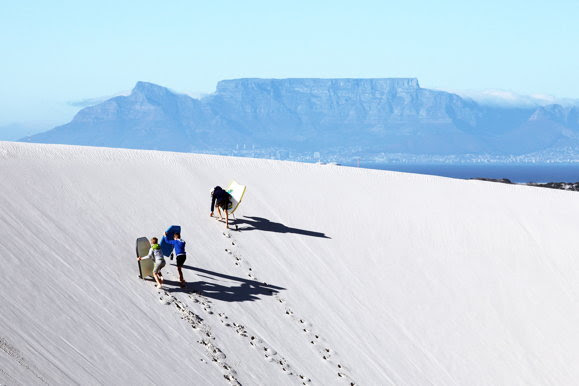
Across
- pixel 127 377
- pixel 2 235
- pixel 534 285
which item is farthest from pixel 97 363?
pixel 534 285

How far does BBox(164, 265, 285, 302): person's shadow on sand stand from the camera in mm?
16406

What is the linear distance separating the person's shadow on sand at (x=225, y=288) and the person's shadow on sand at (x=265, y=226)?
3201 millimetres

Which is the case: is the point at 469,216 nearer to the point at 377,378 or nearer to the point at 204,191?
the point at 204,191

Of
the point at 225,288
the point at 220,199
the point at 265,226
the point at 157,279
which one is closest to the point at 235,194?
the point at 220,199

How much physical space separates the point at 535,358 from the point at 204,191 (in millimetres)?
9853

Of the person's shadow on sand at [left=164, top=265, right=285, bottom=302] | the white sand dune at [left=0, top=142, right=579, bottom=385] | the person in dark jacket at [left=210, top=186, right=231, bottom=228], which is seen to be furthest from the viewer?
the person in dark jacket at [left=210, top=186, right=231, bottom=228]

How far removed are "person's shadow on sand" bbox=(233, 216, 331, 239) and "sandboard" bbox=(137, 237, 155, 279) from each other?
15.4ft

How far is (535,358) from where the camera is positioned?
19328 millimetres

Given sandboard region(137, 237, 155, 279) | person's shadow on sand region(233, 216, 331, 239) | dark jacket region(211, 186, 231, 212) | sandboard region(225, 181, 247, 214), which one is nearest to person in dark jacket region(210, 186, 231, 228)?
dark jacket region(211, 186, 231, 212)

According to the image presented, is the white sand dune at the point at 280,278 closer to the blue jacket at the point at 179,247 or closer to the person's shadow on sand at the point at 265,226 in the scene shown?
the person's shadow on sand at the point at 265,226

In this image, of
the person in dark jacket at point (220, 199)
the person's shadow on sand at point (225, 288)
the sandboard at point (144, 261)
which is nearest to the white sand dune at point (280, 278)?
the person's shadow on sand at point (225, 288)

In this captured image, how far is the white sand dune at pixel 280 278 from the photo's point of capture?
44.5 feet

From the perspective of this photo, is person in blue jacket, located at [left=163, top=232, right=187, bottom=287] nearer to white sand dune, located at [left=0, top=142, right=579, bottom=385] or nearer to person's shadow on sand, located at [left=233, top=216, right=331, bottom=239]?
white sand dune, located at [left=0, top=142, right=579, bottom=385]

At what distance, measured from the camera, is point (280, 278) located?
19.0 metres
